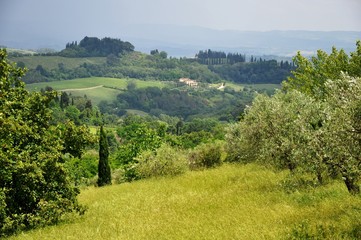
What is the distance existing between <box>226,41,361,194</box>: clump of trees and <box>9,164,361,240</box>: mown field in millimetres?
1172

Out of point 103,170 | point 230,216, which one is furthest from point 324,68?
point 230,216

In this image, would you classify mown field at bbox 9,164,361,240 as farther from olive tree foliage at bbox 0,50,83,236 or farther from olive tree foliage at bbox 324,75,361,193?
olive tree foliage at bbox 324,75,361,193

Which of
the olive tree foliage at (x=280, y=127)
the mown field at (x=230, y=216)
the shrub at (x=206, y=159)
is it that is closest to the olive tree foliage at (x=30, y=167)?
the mown field at (x=230, y=216)

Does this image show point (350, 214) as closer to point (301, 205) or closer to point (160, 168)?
point (301, 205)

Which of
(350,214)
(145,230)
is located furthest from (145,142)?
(350,214)

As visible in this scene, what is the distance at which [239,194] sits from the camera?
1823 cm

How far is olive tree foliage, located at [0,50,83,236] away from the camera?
1520 cm

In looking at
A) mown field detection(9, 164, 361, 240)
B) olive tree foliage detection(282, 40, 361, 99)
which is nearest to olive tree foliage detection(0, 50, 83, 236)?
mown field detection(9, 164, 361, 240)

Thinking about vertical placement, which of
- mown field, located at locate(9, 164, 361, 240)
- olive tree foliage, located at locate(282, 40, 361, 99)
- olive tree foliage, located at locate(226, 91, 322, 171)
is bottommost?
mown field, located at locate(9, 164, 361, 240)

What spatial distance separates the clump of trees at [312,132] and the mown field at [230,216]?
3.85 ft

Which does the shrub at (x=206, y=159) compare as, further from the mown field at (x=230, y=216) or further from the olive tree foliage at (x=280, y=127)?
the mown field at (x=230, y=216)

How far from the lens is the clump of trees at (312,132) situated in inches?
395

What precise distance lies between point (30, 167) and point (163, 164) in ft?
62.6

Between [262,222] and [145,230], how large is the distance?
4.18 metres
